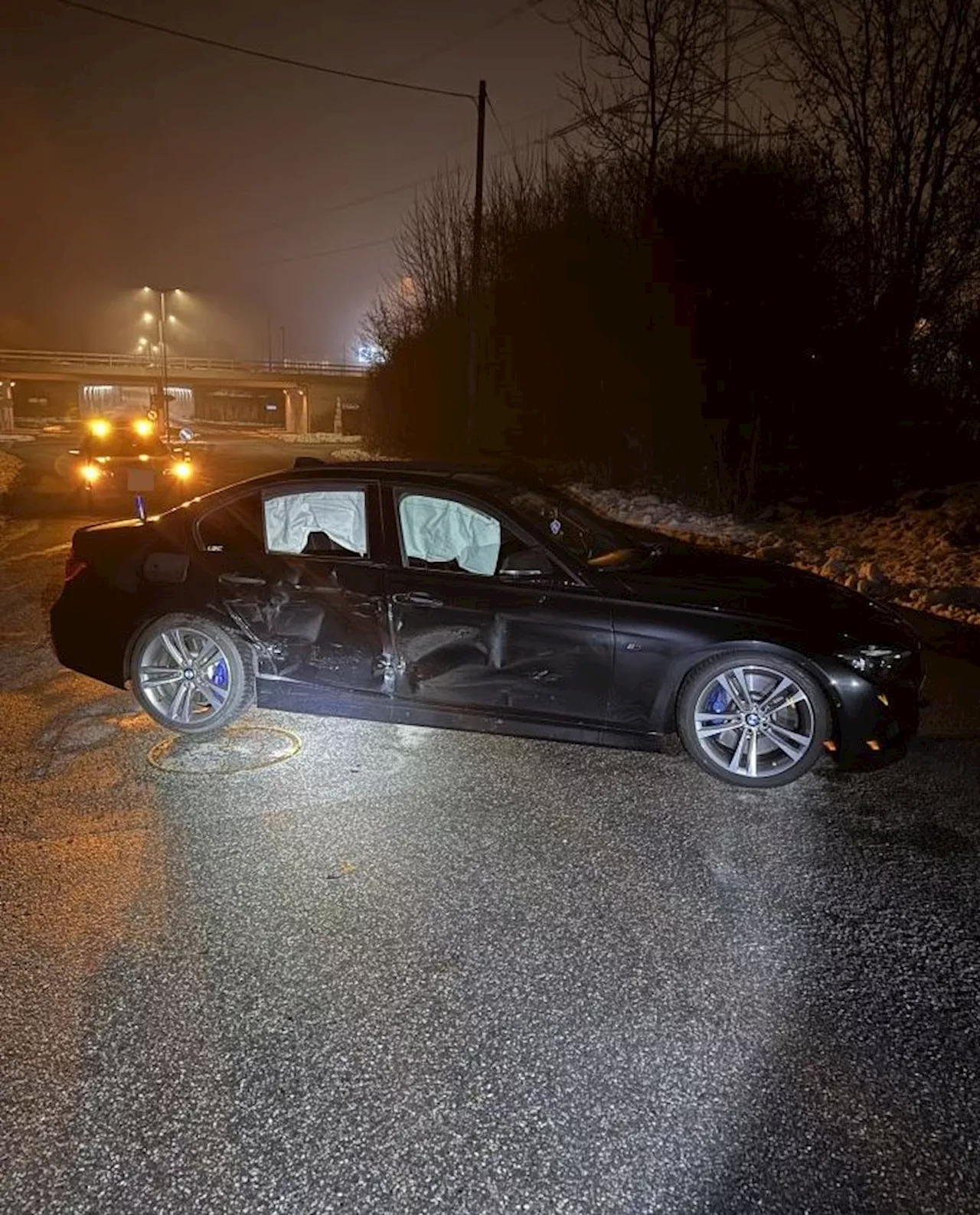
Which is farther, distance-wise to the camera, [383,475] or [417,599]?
[383,475]

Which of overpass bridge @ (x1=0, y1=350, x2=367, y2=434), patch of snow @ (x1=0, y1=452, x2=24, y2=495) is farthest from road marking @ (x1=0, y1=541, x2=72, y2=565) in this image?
overpass bridge @ (x1=0, y1=350, x2=367, y2=434)

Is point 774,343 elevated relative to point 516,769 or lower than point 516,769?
elevated

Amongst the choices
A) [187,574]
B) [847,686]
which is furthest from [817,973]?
[187,574]

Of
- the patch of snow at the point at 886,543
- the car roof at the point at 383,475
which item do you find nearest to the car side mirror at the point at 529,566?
the car roof at the point at 383,475

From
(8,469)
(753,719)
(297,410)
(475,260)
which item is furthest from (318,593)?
(297,410)

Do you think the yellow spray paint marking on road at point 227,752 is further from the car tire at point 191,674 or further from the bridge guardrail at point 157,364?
the bridge guardrail at point 157,364

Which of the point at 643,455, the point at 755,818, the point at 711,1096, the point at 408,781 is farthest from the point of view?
the point at 643,455

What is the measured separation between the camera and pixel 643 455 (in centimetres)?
1850

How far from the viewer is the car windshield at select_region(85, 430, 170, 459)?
52.5 ft

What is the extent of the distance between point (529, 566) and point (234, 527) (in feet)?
5.89

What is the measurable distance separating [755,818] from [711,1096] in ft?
6.02

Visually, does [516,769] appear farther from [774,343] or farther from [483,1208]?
[774,343]

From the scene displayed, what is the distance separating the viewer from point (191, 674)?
500cm

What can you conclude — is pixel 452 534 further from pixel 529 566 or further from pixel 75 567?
pixel 75 567
